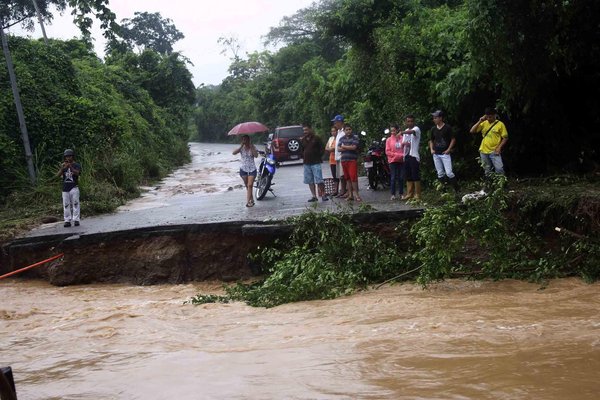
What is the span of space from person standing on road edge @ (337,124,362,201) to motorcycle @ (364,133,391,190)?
1941 millimetres

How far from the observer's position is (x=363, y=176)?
66.2ft

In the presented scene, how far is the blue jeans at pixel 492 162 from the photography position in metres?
11.2

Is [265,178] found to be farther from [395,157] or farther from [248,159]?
[395,157]

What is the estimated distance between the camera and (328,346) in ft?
22.8

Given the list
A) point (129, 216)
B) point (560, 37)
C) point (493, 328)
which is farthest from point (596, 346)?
point (129, 216)

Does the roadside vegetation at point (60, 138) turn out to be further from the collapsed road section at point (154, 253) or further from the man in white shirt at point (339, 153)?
the man in white shirt at point (339, 153)

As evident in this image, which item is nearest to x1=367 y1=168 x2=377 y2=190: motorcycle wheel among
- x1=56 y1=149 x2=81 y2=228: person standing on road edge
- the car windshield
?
x1=56 y1=149 x2=81 y2=228: person standing on road edge

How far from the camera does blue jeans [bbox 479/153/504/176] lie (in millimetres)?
11219

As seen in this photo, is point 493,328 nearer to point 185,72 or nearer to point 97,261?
point 97,261

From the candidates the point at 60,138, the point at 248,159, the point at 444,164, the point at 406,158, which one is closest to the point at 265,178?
the point at 248,159

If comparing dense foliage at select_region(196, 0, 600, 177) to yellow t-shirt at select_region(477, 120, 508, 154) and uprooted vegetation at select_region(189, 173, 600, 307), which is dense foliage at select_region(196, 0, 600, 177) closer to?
yellow t-shirt at select_region(477, 120, 508, 154)

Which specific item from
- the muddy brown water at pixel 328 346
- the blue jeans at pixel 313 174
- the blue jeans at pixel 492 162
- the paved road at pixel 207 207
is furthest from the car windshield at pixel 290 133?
the muddy brown water at pixel 328 346

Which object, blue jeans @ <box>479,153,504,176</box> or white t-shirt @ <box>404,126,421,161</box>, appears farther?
white t-shirt @ <box>404,126,421,161</box>

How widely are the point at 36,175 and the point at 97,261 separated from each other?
21.2 feet
